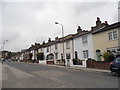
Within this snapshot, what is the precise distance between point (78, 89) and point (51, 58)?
4100 centimetres

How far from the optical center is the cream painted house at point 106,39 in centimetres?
2397

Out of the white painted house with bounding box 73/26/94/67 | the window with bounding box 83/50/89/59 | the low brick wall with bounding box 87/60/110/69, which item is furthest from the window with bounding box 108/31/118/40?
the window with bounding box 83/50/89/59

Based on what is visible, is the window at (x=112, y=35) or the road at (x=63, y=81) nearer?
the road at (x=63, y=81)

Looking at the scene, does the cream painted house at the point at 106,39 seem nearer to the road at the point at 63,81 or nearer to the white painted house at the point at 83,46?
the white painted house at the point at 83,46

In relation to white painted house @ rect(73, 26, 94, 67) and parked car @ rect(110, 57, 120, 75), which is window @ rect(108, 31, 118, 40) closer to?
white painted house @ rect(73, 26, 94, 67)

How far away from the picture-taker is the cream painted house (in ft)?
78.6

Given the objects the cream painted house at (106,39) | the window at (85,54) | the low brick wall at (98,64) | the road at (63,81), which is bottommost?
the road at (63,81)

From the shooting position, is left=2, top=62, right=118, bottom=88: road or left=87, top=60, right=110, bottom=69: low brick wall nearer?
left=2, top=62, right=118, bottom=88: road

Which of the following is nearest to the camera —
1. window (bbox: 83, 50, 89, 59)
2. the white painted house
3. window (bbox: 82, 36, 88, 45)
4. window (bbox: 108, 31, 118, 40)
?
window (bbox: 108, 31, 118, 40)

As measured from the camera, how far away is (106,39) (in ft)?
84.6

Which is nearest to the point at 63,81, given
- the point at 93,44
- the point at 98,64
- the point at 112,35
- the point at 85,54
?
the point at 98,64

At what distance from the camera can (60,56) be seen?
142 feet

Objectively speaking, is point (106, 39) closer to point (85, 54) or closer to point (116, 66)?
point (85, 54)

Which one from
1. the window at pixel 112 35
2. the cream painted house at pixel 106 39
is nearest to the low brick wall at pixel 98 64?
the cream painted house at pixel 106 39
